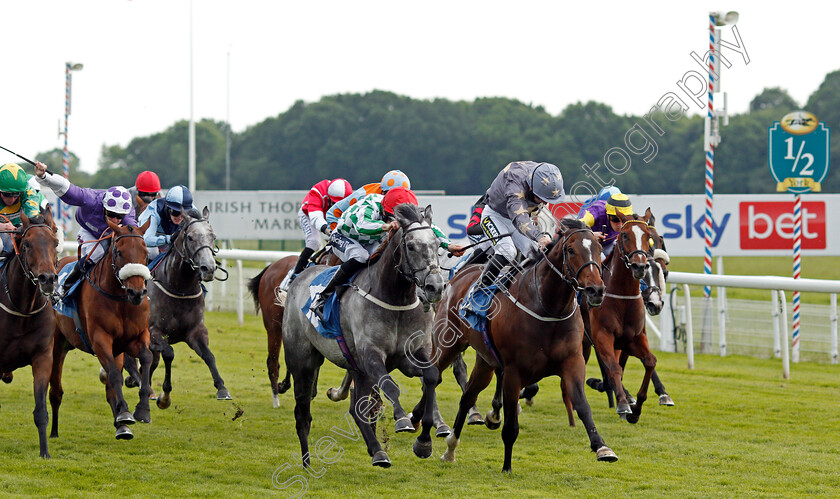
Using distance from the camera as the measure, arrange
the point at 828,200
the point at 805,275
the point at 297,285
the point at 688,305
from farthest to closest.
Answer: the point at 805,275 → the point at 828,200 → the point at 688,305 → the point at 297,285

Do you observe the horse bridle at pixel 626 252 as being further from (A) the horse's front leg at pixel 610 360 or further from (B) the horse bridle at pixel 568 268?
(B) the horse bridle at pixel 568 268

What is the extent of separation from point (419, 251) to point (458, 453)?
1.94 metres

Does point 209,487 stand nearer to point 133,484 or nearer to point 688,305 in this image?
point 133,484

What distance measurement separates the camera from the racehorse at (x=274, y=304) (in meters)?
8.34

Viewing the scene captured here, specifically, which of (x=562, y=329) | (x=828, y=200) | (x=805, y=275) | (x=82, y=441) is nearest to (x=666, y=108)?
(x=562, y=329)

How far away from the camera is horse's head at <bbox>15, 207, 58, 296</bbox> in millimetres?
5891

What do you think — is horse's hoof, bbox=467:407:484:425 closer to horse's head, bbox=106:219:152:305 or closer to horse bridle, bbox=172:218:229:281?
horse bridle, bbox=172:218:229:281

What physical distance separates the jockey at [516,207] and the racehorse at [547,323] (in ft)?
0.81

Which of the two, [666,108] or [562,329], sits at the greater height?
[666,108]

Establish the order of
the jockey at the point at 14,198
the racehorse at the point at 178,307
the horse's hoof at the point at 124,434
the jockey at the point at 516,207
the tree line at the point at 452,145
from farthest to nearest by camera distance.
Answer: the tree line at the point at 452,145 → the racehorse at the point at 178,307 → the jockey at the point at 14,198 → the horse's hoof at the point at 124,434 → the jockey at the point at 516,207

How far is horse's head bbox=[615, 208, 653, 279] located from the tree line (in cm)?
2941

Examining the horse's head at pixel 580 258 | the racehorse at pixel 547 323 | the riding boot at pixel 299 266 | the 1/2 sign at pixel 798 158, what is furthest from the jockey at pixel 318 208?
the 1/2 sign at pixel 798 158

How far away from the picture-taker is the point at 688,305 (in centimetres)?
1094

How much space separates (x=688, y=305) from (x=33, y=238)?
290 inches
